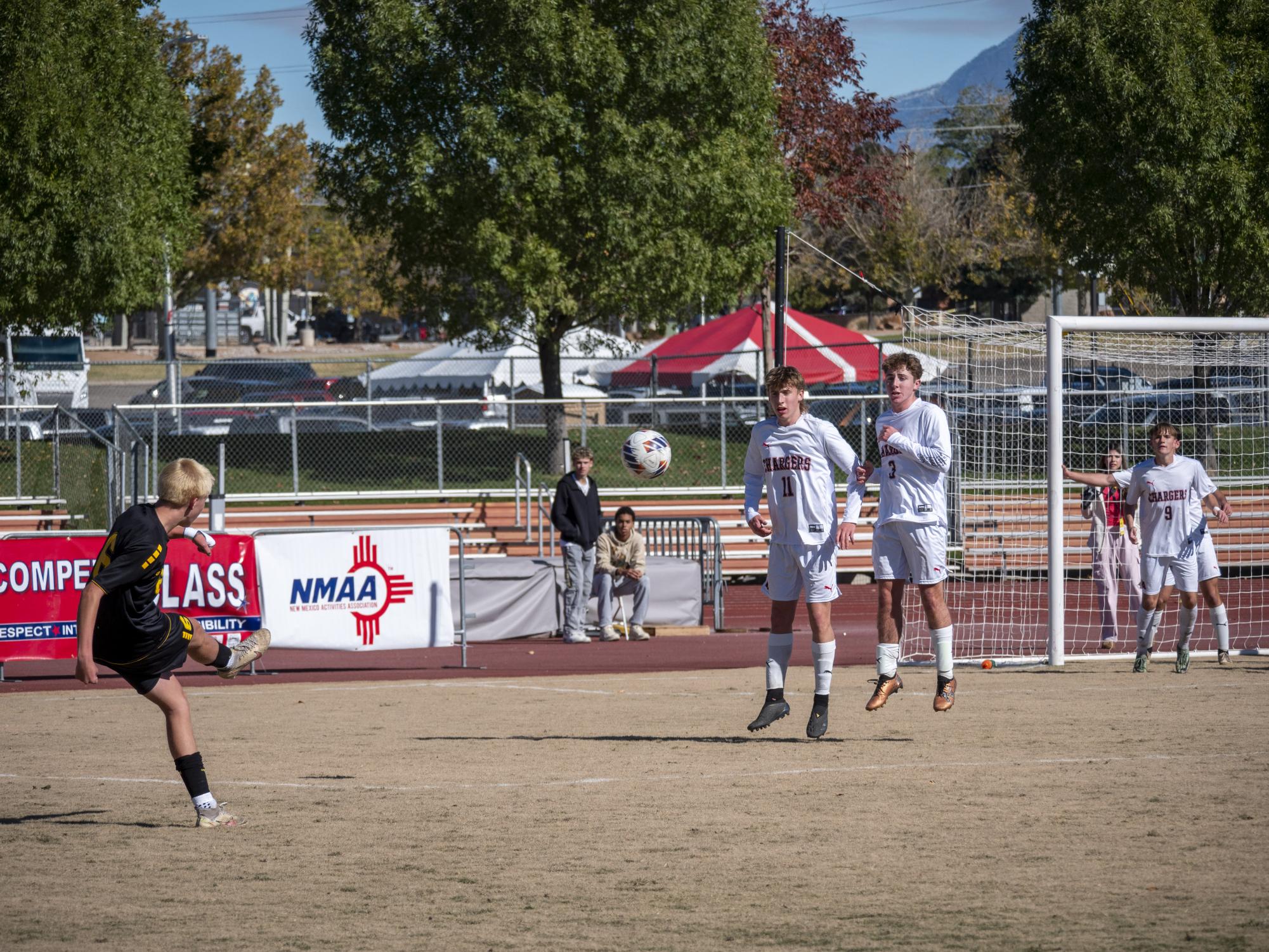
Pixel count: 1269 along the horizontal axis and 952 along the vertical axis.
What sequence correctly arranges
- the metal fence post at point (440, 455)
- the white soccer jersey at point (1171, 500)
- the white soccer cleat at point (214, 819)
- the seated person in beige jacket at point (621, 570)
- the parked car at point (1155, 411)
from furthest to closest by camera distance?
the metal fence post at point (440, 455) → the parked car at point (1155, 411) → the seated person in beige jacket at point (621, 570) → the white soccer jersey at point (1171, 500) → the white soccer cleat at point (214, 819)

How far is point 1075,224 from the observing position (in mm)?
26469

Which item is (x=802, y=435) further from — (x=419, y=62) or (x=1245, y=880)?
(x=419, y=62)

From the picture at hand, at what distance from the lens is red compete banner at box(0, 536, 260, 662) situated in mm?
13930

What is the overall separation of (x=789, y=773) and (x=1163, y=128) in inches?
736

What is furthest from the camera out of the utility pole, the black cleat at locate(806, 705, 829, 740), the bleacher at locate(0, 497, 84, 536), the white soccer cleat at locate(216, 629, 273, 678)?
the bleacher at locate(0, 497, 84, 536)

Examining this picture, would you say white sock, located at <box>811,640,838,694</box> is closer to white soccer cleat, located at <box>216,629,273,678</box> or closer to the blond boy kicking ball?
white soccer cleat, located at <box>216,629,273,678</box>

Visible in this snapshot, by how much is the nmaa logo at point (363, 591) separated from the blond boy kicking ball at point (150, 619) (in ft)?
24.2

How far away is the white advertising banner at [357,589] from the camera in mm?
14359

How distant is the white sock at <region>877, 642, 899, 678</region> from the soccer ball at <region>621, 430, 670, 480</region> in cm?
870

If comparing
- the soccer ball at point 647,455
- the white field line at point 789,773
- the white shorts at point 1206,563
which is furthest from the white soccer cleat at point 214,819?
the soccer ball at point 647,455

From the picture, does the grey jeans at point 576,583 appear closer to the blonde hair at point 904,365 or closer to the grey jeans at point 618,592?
the grey jeans at point 618,592

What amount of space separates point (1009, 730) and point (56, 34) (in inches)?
746

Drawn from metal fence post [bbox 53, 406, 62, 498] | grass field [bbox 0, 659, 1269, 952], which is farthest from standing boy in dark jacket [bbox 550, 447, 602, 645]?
metal fence post [bbox 53, 406, 62, 498]

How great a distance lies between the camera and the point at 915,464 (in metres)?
9.31
